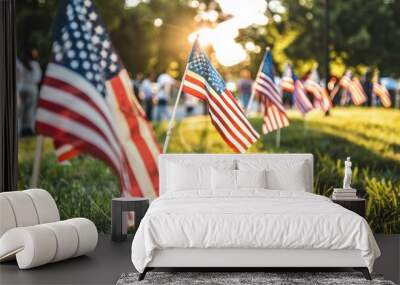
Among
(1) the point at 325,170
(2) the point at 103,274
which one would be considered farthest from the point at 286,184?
(2) the point at 103,274

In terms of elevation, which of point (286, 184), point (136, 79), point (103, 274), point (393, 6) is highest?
point (393, 6)

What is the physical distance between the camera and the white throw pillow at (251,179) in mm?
6996

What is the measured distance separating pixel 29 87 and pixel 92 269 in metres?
3.46

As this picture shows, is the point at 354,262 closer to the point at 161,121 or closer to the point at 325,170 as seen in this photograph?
the point at 325,170

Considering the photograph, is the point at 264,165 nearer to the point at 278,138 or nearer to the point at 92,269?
the point at 278,138

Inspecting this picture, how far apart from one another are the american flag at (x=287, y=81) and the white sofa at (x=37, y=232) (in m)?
3.17

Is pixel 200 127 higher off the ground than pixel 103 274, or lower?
higher

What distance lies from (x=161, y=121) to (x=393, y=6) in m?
3.00

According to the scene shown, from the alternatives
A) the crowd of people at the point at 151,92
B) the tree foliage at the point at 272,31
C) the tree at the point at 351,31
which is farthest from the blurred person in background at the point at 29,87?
the tree at the point at 351,31

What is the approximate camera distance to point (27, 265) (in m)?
5.78

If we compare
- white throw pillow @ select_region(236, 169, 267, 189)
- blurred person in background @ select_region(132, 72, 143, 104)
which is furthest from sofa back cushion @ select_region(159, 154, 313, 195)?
blurred person in background @ select_region(132, 72, 143, 104)

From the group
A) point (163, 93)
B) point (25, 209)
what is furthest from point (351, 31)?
point (25, 209)

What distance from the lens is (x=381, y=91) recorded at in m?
8.72

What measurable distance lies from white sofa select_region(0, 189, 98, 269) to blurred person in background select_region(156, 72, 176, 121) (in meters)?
2.62
